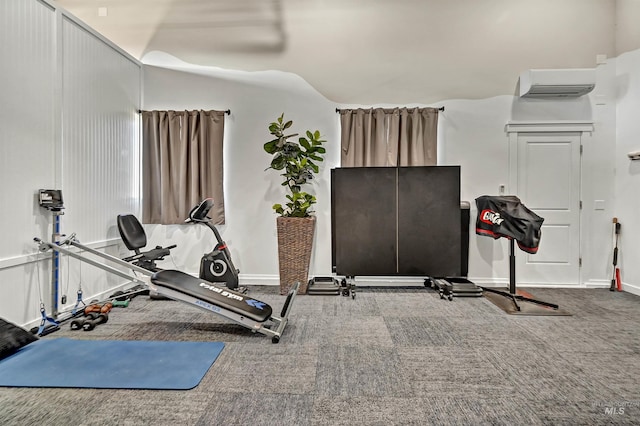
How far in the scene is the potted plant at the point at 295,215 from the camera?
4105 mm

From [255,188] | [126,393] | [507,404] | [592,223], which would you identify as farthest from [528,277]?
[126,393]

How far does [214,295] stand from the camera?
2.72 metres

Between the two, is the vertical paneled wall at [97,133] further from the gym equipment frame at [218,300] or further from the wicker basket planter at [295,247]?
the wicker basket planter at [295,247]

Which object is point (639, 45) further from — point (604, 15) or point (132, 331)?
point (132, 331)

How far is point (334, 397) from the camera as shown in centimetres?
191

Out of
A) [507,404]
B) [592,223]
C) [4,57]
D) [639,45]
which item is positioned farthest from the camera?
[592,223]

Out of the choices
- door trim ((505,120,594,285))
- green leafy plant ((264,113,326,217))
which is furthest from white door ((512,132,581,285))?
green leafy plant ((264,113,326,217))

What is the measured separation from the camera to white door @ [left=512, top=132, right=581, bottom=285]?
447 cm

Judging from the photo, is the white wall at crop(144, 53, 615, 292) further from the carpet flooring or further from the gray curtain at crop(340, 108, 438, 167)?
the carpet flooring

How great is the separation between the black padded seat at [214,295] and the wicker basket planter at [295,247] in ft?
4.39

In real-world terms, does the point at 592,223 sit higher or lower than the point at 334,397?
higher

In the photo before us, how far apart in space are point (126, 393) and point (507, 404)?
2.28m

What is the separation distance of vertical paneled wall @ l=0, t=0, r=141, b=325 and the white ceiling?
946mm

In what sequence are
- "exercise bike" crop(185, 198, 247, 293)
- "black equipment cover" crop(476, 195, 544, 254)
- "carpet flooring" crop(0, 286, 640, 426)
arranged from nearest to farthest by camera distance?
"carpet flooring" crop(0, 286, 640, 426)
"black equipment cover" crop(476, 195, 544, 254)
"exercise bike" crop(185, 198, 247, 293)
